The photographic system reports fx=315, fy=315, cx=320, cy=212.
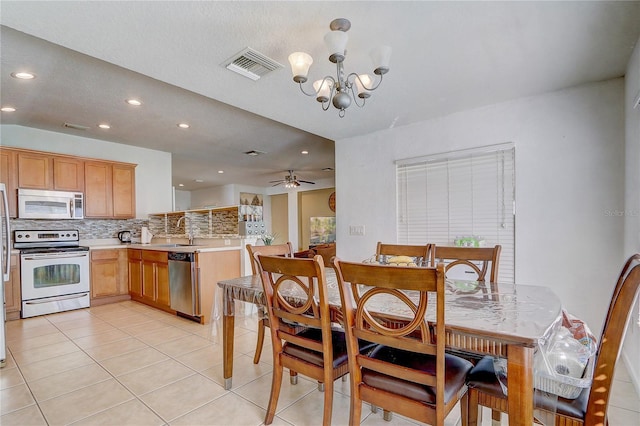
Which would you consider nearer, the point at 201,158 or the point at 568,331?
the point at 568,331


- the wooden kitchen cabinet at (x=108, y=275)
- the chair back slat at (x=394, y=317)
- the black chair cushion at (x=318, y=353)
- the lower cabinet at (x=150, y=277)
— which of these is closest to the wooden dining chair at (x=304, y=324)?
the black chair cushion at (x=318, y=353)

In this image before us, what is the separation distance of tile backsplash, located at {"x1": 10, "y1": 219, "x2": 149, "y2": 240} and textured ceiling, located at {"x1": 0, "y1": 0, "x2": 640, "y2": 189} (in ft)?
4.66

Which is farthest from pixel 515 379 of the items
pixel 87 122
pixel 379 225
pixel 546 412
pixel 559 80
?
pixel 87 122

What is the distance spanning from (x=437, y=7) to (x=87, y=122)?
438 cm

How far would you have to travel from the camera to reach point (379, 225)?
12.8 ft

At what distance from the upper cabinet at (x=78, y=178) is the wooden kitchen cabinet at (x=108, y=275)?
60 cm

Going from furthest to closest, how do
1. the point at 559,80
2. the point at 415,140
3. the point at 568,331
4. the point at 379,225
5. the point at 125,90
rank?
the point at 379,225, the point at 415,140, the point at 125,90, the point at 559,80, the point at 568,331

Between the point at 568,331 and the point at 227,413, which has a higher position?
the point at 568,331

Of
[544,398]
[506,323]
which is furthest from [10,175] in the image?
[544,398]

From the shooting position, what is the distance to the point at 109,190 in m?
4.88

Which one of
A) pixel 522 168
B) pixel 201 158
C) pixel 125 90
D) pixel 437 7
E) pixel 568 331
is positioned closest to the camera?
pixel 568 331

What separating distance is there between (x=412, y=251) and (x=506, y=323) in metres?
1.26

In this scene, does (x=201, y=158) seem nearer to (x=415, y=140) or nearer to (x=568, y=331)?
(x=415, y=140)

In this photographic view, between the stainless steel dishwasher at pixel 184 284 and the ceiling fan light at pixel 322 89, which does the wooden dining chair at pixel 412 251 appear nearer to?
the ceiling fan light at pixel 322 89
